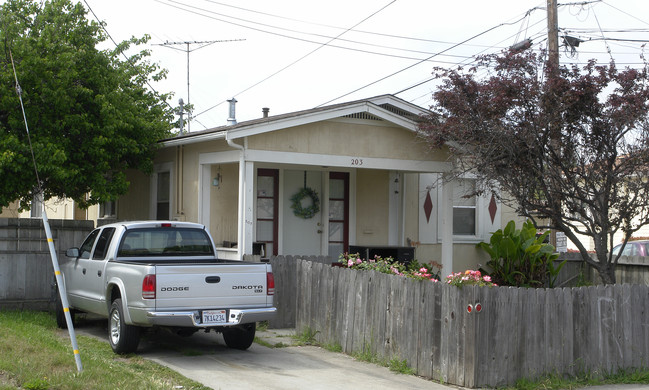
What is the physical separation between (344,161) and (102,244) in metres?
5.06

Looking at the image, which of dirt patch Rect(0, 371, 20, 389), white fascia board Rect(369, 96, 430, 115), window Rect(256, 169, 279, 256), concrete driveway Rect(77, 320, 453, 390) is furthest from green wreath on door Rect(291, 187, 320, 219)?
dirt patch Rect(0, 371, 20, 389)

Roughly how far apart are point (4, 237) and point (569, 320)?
30.8 ft

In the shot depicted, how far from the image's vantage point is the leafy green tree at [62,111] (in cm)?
1302

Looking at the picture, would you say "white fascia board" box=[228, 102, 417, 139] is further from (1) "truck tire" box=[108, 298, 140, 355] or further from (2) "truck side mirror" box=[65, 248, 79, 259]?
(1) "truck tire" box=[108, 298, 140, 355]

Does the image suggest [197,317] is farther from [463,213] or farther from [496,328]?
[463,213]

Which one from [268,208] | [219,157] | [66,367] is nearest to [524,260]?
[268,208]

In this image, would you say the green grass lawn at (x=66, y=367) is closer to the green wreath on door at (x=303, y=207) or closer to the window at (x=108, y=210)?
the green wreath on door at (x=303, y=207)

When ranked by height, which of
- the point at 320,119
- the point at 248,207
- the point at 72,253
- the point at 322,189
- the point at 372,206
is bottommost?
the point at 72,253

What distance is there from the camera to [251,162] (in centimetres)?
1313

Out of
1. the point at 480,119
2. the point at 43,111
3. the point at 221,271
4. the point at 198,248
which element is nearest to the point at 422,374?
the point at 221,271

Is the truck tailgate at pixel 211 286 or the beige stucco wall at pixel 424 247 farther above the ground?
the beige stucco wall at pixel 424 247

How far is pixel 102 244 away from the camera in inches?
425

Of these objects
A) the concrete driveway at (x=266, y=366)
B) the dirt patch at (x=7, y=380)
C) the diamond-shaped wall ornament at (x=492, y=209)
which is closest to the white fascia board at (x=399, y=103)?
the diamond-shaped wall ornament at (x=492, y=209)

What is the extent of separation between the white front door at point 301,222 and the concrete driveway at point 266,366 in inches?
185
